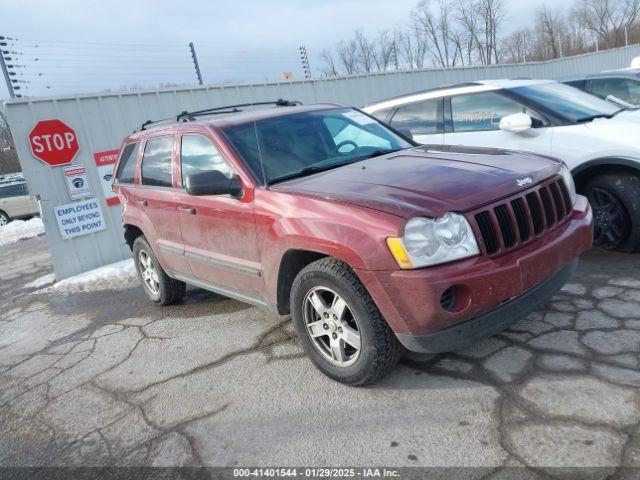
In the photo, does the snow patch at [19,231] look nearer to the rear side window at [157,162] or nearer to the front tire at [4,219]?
the front tire at [4,219]

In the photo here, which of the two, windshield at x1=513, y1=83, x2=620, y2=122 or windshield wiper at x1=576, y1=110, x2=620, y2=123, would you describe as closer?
windshield wiper at x1=576, y1=110, x2=620, y2=123

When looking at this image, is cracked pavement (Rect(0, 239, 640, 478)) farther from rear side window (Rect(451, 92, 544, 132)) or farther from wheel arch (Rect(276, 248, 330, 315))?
rear side window (Rect(451, 92, 544, 132))

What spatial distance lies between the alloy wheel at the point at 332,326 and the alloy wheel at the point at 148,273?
260cm

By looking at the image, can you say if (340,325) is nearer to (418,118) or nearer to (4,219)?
(418,118)

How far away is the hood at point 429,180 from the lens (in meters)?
2.85

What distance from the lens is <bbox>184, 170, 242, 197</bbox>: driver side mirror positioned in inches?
136

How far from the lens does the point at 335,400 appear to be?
10.4 feet

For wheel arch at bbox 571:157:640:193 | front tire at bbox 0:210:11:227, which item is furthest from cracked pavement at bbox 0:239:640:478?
front tire at bbox 0:210:11:227

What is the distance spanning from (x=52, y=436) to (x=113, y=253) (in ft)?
17.8

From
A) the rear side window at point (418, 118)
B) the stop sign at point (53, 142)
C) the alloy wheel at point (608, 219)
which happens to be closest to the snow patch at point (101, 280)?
the stop sign at point (53, 142)

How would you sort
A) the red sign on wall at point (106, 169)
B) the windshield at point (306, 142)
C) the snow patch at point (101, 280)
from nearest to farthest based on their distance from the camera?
the windshield at point (306, 142) → the snow patch at point (101, 280) → the red sign on wall at point (106, 169)

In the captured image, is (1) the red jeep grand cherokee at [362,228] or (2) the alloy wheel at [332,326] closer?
(1) the red jeep grand cherokee at [362,228]

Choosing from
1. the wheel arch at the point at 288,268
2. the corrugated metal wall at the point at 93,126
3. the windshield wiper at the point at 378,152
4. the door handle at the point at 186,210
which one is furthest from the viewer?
the corrugated metal wall at the point at 93,126

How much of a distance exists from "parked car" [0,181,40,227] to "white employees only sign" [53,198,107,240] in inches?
394
